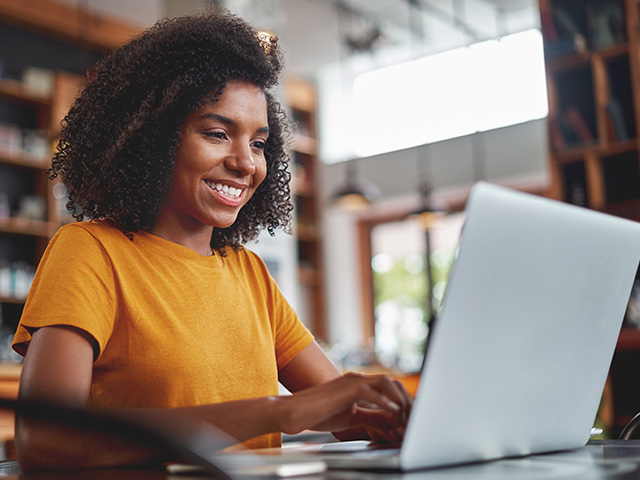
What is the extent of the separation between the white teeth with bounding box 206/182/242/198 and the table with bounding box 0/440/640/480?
52cm

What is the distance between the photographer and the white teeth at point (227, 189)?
1146 millimetres

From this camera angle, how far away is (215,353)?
1041 millimetres

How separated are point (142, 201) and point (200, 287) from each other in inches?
7.0

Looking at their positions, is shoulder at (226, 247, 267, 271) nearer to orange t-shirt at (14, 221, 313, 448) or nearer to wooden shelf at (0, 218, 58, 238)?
orange t-shirt at (14, 221, 313, 448)

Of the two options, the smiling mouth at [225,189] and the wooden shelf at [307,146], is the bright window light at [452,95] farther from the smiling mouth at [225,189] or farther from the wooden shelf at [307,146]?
the smiling mouth at [225,189]

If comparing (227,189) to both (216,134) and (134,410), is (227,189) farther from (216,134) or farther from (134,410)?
(134,410)

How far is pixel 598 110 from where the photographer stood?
4289mm

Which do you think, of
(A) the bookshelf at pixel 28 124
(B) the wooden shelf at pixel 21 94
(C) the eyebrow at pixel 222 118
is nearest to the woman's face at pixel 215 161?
(C) the eyebrow at pixel 222 118

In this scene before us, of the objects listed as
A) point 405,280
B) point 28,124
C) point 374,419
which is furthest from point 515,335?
point 405,280

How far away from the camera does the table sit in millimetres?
602

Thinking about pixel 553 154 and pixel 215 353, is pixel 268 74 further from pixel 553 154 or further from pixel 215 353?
pixel 553 154

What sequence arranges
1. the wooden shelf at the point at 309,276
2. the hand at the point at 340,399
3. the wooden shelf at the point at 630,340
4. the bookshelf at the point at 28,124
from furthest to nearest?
the wooden shelf at the point at 309,276 → the bookshelf at the point at 28,124 → the wooden shelf at the point at 630,340 → the hand at the point at 340,399

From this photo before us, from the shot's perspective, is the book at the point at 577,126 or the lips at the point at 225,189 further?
the book at the point at 577,126

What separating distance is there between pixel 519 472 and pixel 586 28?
14.4ft
